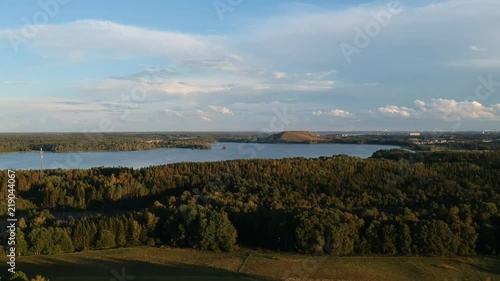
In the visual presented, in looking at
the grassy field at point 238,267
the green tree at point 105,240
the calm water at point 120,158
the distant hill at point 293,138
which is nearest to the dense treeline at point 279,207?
the green tree at point 105,240

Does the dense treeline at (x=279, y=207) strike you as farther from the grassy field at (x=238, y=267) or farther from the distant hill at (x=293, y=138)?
the distant hill at (x=293, y=138)

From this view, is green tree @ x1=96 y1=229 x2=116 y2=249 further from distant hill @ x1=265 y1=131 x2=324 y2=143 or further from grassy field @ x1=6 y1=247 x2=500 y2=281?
distant hill @ x1=265 y1=131 x2=324 y2=143

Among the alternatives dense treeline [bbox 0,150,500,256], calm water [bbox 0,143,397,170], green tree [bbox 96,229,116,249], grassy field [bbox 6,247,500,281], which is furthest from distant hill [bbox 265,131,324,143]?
grassy field [bbox 6,247,500,281]

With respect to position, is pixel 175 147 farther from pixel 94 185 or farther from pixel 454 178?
pixel 454 178

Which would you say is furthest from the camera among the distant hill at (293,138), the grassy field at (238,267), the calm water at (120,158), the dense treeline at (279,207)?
the distant hill at (293,138)

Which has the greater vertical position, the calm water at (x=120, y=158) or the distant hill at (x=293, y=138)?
the distant hill at (x=293, y=138)

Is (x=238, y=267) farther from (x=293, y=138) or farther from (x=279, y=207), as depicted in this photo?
(x=293, y=138)
